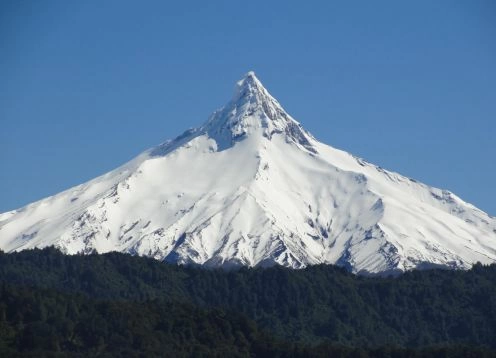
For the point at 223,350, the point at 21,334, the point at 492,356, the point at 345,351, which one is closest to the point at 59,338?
the point at 21,334

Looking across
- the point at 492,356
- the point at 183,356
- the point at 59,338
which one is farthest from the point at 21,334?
the point at 492,356

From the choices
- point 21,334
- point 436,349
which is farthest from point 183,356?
point 436,349

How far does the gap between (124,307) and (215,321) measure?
358 inches

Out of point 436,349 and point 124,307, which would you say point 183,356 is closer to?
point 124,307

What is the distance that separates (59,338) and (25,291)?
11.5m

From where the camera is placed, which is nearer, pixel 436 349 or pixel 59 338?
pixel 59 338

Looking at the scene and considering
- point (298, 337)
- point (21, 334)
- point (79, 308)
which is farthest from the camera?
point (298, 337)

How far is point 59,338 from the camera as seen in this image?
15950 cm

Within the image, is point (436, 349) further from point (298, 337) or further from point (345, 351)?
point (298, 337)

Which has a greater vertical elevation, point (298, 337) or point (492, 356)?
point (298, 337)

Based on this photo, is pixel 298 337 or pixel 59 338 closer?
pixel 59 338

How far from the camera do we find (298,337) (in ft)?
646

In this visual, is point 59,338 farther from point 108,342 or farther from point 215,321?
point 215,321

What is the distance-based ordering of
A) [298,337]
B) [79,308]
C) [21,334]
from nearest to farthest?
[21,334], [79,308], [298,337]
